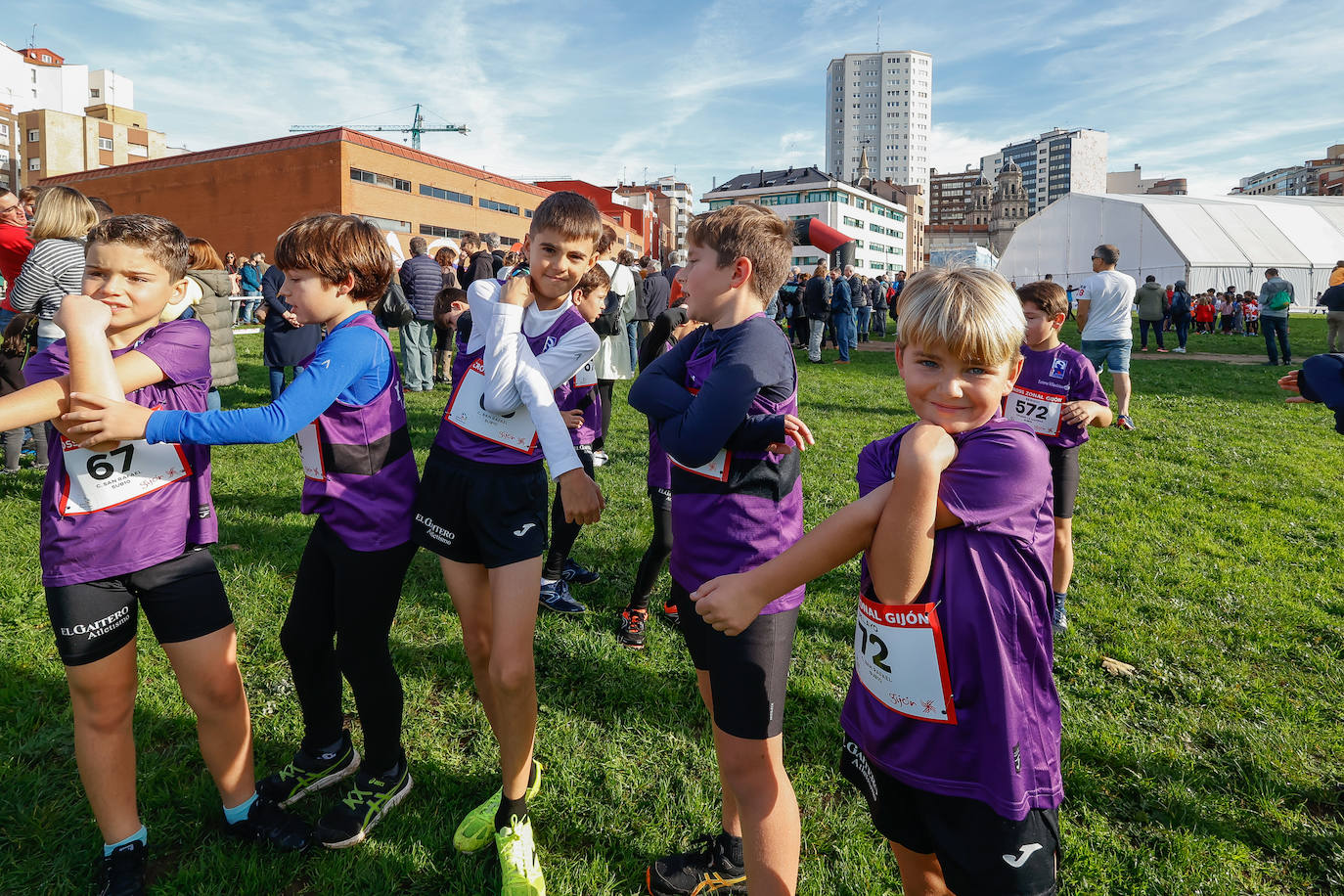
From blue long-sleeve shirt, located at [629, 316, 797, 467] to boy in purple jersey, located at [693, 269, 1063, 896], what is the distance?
0.45 meters

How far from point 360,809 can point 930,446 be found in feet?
7.52

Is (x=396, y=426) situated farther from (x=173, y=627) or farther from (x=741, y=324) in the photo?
(x=741, y=324)

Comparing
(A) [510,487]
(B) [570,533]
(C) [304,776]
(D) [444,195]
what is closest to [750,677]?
(A) [510,487]

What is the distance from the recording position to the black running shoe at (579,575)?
15.4ft

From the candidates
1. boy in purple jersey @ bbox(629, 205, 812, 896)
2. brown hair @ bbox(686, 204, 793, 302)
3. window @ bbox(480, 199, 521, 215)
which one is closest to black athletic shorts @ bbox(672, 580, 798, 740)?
boy in purple jersey @ bbox(629, 205, 812, 896)

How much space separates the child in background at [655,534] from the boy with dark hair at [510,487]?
1.25m

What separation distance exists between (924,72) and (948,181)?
164 ft

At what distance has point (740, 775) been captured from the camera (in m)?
2.00

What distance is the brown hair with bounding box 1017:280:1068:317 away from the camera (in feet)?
13.0

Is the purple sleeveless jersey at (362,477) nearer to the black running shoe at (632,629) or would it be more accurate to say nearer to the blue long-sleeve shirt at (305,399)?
the blue long-sleeve shirt at (305,399)

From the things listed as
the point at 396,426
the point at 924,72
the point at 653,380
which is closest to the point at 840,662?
the point at 653,380

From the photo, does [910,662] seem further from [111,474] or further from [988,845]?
[111,474]

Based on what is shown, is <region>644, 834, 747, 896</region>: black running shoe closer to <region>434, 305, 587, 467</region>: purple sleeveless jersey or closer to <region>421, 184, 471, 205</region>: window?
<region>434, 305, 587, 467</region>: purple sleeveless jersey

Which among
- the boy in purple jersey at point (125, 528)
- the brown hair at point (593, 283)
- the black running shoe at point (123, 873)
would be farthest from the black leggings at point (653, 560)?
the black running shoe at point (123, 873)
